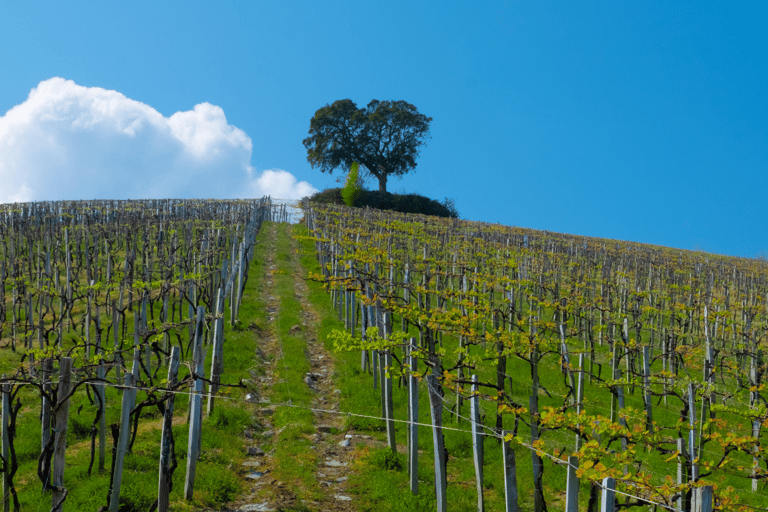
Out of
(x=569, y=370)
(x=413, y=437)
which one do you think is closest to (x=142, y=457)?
(x=413, y=437)

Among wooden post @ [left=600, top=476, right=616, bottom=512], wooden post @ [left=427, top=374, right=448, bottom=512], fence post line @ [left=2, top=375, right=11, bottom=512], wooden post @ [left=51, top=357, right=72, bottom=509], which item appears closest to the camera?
wooden post @ [left=600, top=476, right=616, bottom=512]

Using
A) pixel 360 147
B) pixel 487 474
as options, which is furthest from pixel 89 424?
pixel 360 147

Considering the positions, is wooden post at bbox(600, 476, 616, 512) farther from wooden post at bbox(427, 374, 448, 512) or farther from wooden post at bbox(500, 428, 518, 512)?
wooden post at bbox(427, 374, 448, 512)

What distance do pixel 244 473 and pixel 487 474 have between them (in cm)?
423

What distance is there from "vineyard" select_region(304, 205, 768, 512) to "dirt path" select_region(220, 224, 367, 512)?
1.10 meters

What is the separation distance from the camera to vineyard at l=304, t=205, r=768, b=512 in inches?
249

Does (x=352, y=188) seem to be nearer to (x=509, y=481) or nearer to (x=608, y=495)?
(x=509, y=481)

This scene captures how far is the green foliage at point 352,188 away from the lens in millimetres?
55719

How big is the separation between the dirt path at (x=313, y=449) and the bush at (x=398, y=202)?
41.0 m

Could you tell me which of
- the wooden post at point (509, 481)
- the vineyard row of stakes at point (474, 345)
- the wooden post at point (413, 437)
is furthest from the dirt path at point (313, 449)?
the wooden post at point (509, 481)

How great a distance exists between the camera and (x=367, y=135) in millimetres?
60375

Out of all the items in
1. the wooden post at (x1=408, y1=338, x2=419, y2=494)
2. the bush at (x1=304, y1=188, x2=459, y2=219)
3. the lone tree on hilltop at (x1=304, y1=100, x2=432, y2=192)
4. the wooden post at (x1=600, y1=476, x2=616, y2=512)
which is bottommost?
the wooden post at (x1=408, y1=338, x2=419, y2=494)

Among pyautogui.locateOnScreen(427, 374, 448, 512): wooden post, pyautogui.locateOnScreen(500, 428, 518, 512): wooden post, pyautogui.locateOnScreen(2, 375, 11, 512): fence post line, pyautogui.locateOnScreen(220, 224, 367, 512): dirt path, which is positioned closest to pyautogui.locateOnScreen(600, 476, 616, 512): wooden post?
pyautogui.locateOnScreen(500, 428, 518, 512): wooden post

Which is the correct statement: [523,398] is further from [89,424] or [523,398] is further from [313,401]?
[89,424]
